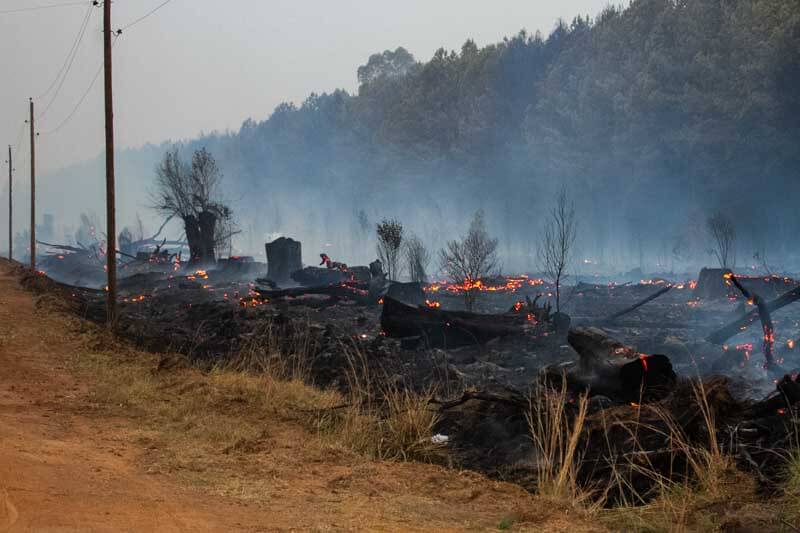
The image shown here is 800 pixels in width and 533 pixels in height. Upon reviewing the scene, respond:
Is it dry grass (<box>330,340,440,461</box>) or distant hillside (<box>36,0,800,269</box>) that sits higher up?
distant hillside (<box>36,0,800,269</box>)

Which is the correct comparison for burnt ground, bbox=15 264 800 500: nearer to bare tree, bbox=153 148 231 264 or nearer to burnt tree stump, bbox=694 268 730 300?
burnt tree stump, bbox=694 268 730 300

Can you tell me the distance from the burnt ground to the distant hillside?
19100 mm

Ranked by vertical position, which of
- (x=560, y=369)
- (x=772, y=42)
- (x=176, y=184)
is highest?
(x=772, y=42)

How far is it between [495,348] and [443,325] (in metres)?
1.54

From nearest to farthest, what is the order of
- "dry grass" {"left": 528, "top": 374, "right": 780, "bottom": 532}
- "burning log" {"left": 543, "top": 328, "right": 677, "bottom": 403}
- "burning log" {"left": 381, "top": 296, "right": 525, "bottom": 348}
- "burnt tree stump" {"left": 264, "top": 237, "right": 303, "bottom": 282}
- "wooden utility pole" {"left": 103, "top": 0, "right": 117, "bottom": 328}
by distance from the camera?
"dry grass" {"left": 528, "top": 374, "right": 780, "bottom": 532}
"burning log" {"left": 543, "top": 328, "right": 677, "bottom": 403}
"wooden utility pole" {"left": 103, "top": 0, "right": 117, "bottom": 328}
"burning log" {"left": 381, "top": 296, "right": 525, "bottom": 348}
"burnt tree stump" {"left": 264, "top": 237, "right": 303, "bottom": 282}

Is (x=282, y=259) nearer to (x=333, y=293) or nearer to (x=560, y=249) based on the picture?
(x=333, y=293)

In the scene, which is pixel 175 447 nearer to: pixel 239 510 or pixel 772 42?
pixel 239 510

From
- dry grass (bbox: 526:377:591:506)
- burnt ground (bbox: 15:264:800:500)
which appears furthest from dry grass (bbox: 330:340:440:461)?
dry grass (bbox: 526:377:591:506)

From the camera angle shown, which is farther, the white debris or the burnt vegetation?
the white debris

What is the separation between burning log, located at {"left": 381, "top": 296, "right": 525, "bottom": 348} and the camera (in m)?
20.1

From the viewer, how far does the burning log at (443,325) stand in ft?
65.9

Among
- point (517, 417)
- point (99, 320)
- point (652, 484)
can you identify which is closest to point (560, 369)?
point (517, 417)

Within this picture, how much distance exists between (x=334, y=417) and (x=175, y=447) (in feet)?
7.16

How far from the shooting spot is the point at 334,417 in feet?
31.0
